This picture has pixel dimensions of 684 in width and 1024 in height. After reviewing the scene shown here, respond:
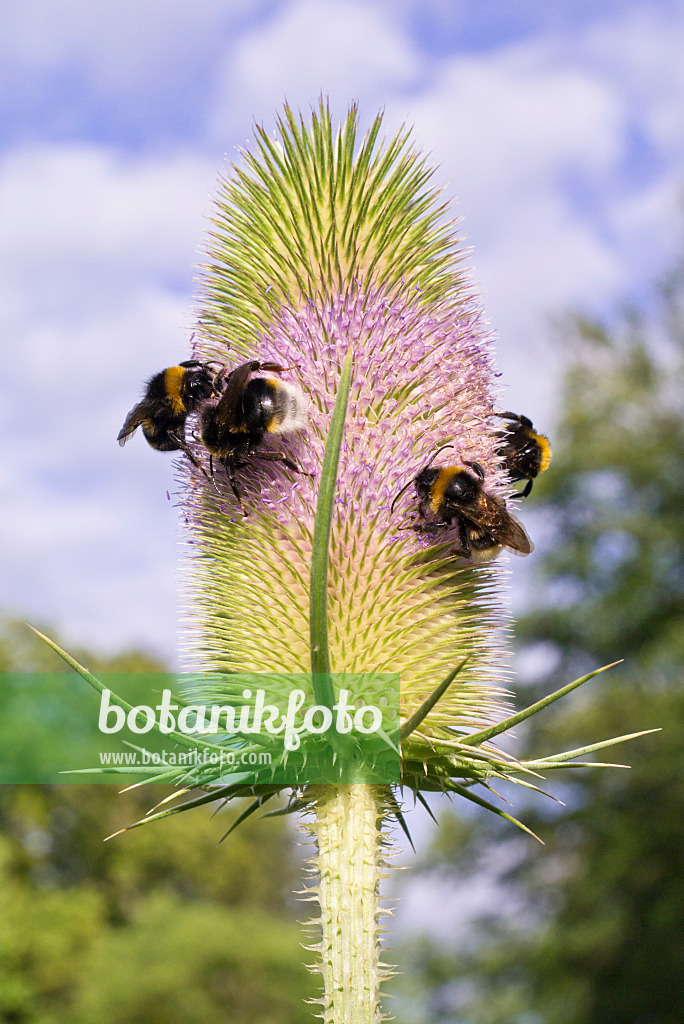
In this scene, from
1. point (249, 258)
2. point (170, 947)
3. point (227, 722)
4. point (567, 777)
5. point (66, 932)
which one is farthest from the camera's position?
point (66, 932)

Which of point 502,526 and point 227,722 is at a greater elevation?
point 502,526

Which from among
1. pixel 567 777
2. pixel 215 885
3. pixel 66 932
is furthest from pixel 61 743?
pixel 567 777

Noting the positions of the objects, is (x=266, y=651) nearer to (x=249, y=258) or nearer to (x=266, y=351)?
(x=266, y=351)

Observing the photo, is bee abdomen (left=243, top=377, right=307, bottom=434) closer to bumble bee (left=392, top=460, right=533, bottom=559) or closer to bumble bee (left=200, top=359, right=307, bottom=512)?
bumble bee (left=200, top=359, right=307, bottom=512)

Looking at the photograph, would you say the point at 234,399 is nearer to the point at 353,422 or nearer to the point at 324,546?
the point at 353,422

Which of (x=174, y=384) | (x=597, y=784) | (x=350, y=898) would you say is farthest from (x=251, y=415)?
(x=597, y=784)

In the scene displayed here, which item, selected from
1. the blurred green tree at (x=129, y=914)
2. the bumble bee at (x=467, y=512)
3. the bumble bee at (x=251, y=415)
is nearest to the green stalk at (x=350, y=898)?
the bumble bee at (x=467, y=512)
